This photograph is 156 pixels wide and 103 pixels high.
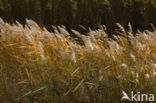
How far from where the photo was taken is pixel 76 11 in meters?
5.64

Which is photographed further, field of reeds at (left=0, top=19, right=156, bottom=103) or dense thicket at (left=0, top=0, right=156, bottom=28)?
dense thicket at (left=0, top=0, right=156, bottom=28)

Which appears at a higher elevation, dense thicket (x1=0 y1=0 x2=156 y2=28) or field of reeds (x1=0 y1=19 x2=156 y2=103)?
dense thicket (x1=0 y1=0 x2=156 y2=28)

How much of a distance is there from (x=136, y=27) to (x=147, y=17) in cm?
33

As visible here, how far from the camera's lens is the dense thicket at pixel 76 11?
5.53 meters

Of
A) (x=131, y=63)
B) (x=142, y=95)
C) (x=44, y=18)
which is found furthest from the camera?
(x=44, y=18)

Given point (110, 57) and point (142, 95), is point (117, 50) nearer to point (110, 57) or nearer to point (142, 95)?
point (110, 57)

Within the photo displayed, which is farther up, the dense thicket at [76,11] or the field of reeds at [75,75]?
the dense thicket at [76,11]

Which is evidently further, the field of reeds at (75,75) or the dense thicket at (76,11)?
the dense thicket at (76,11)

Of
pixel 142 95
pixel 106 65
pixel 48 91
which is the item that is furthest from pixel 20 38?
pixel 142 95

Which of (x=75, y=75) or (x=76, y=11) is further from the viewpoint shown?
(x=76, y=11)

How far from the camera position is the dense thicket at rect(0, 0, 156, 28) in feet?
18.1

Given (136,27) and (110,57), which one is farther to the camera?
(136,27)

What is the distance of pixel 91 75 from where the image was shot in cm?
268

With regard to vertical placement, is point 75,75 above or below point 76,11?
below
